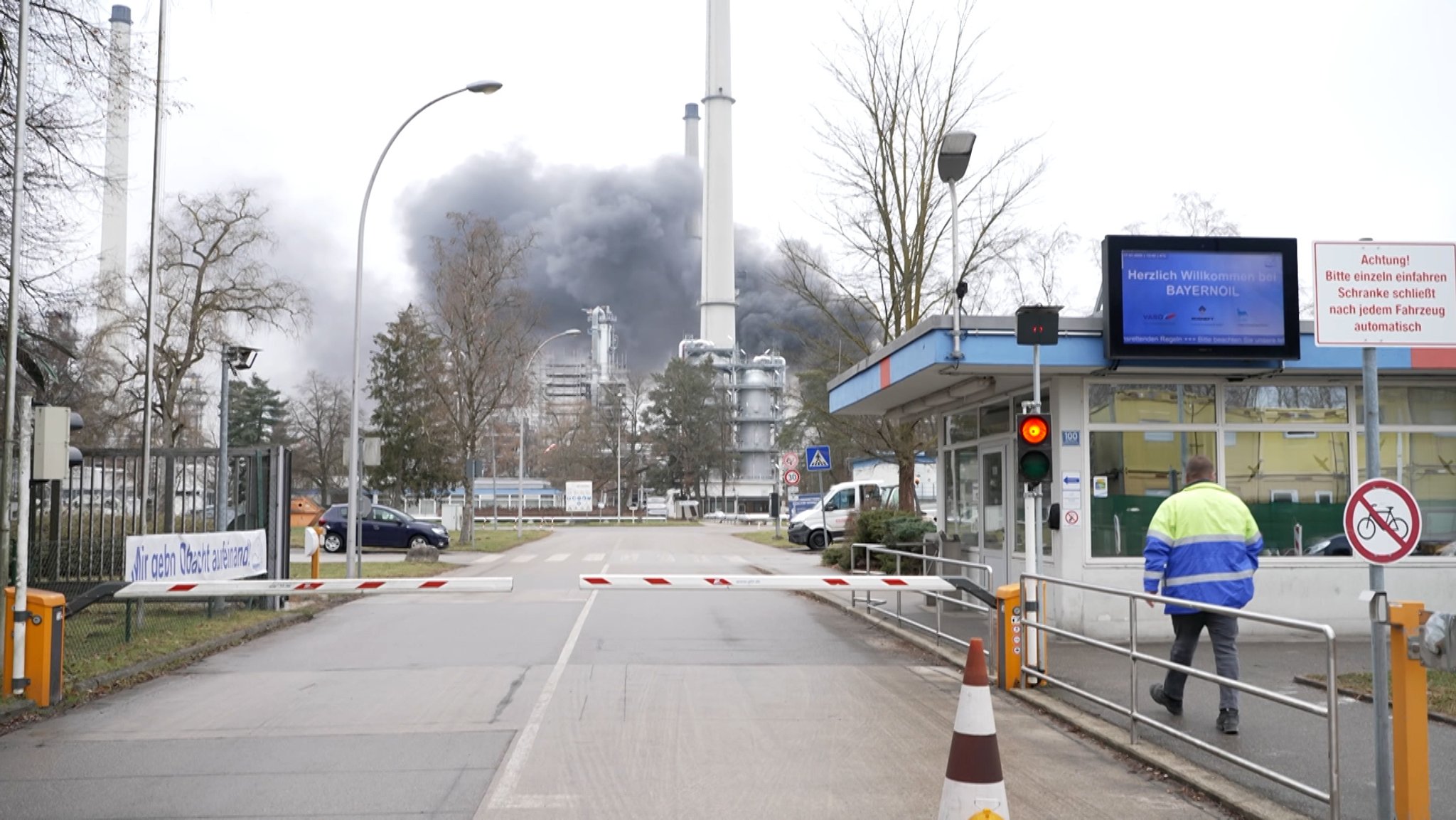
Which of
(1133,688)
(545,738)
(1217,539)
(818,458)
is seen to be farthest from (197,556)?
(818,458)

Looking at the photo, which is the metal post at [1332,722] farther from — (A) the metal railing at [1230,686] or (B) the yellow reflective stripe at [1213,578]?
(B) the yellow reflective stripe at [1213,578]

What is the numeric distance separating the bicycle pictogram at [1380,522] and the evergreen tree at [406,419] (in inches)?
2297

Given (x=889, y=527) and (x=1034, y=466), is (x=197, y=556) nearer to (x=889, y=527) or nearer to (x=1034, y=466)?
(x=1034, y=466)

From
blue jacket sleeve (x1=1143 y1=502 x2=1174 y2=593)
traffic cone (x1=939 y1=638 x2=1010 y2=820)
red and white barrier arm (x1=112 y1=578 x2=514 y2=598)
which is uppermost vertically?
blue jacket sleeve (x1=1143 y1=502 x2=1174 y2=593)

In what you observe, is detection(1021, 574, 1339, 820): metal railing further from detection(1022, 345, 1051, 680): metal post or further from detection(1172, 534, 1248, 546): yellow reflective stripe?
detection(1172, 534, 1248, 546): yellow reflective stripe

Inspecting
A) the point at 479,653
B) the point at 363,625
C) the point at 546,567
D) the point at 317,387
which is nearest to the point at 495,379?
the point at 546,567

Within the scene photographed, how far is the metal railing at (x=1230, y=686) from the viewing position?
6.14 meters

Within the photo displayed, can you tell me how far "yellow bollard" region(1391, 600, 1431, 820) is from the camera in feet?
19.1

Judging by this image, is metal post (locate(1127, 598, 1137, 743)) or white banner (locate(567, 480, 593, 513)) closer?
metal post (locate(1127, 598, 1137, 743))

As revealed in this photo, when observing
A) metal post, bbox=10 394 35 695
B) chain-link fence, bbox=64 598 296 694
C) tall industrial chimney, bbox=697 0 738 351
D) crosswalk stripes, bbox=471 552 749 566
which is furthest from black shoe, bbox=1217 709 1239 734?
tall industrial chimney, bbox=697 0 738 351

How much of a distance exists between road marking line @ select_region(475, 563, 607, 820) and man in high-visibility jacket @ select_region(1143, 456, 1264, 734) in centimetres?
433

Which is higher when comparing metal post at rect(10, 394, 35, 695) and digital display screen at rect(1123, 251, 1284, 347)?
digital display screen at rect(1123, 251, 1284, 347)

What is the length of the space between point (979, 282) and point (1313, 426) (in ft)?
45.8

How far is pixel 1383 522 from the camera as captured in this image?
5.88m
